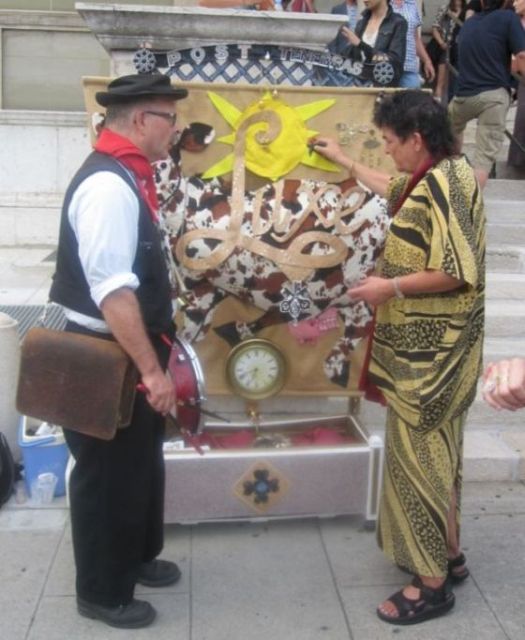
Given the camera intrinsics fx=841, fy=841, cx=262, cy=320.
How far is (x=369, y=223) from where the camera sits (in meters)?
3.35

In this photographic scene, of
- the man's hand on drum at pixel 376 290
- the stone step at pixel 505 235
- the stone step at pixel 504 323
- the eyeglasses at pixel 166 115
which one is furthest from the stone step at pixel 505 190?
the eyeglasses at pixel 166 115

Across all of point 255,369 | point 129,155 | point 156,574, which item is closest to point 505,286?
point 255,369

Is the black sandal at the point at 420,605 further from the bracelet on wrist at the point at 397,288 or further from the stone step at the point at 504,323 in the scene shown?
the stone step at the point at 504,323

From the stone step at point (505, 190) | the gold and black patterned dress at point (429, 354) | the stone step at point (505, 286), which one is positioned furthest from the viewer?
the stone step at point (505, 190)

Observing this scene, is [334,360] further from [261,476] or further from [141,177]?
[141,177]

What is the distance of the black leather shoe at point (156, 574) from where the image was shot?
123 inches

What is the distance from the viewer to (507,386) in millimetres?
2018

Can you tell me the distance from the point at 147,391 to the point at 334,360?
132 cm

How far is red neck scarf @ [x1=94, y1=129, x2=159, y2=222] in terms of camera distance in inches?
102

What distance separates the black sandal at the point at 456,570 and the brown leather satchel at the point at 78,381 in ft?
4.59

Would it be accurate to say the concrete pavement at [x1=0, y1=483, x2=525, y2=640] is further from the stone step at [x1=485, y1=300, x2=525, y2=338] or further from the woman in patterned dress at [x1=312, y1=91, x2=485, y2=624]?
the stone step at [x1=485, y1=300, x2=525, y2=338]

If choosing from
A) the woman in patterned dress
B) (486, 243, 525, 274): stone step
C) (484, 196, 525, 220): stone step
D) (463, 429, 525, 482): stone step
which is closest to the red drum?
the woman in patterned dress

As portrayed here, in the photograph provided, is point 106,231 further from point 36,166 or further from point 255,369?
point 36,166

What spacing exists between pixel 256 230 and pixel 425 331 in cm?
84
